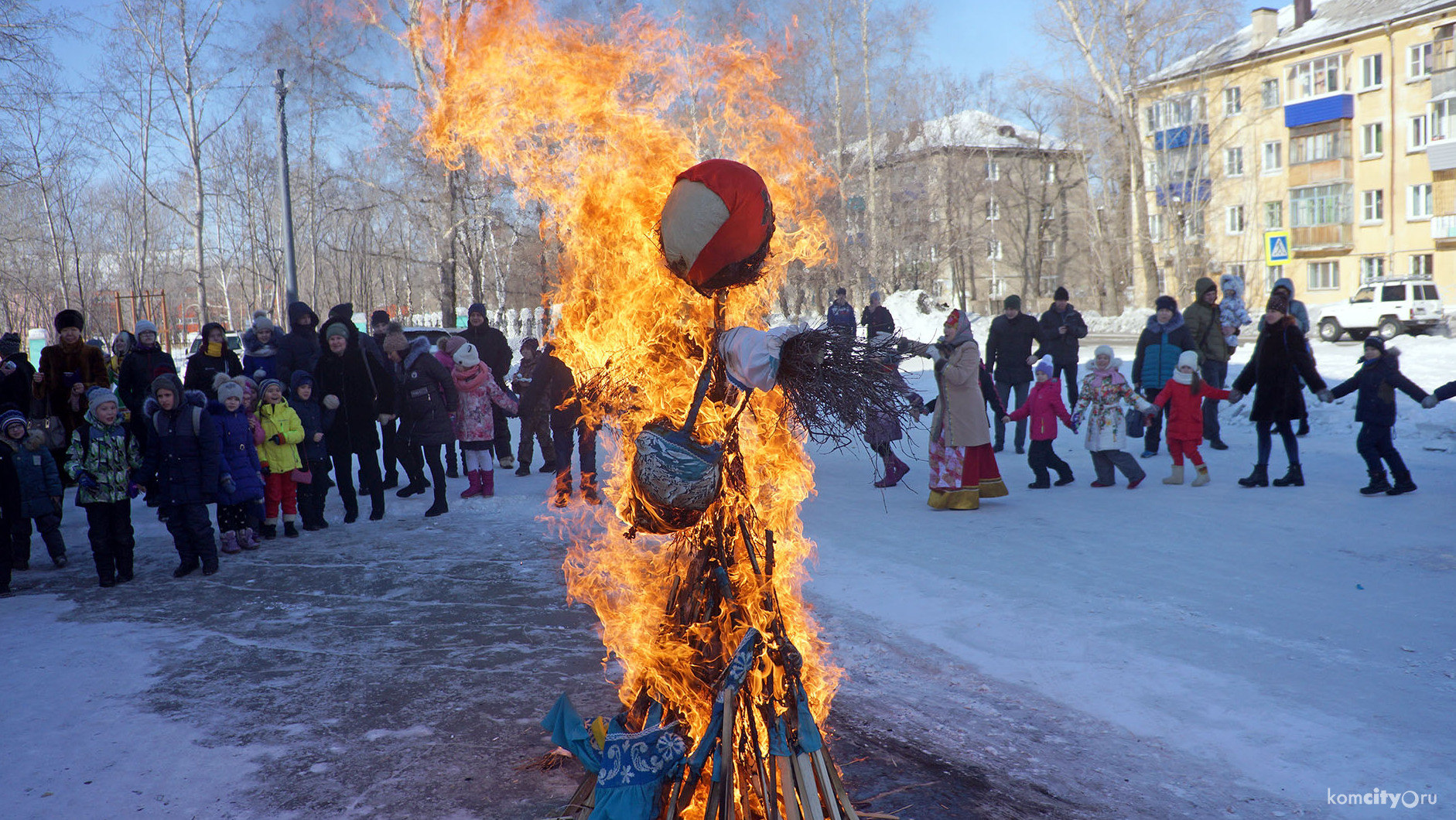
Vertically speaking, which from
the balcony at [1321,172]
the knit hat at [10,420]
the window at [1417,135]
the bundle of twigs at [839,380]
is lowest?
the knit hat at [10,420]

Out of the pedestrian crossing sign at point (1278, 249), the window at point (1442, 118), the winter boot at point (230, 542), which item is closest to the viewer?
the winter boot at point (230, 542)

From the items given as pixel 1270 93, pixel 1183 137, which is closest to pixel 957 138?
pixel 1183 137

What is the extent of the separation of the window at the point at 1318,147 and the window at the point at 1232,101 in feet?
9.19

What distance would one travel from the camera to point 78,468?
6590 millimetres

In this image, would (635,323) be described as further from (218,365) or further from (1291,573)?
(218,365)

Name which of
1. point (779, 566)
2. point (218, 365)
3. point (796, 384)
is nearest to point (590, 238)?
point (796, 384)

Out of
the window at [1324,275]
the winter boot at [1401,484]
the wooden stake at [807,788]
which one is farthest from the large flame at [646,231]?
the window at [1324,275]

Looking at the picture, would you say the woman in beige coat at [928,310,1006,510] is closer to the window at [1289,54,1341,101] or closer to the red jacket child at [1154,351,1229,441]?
the red jacket child at [1154,351,1229,441]

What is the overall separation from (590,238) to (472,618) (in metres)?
3.57

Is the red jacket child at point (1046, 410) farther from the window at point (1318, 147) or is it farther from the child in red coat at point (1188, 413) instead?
the window at point (1318, 147)

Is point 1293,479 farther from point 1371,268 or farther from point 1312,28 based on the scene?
point 1312,28

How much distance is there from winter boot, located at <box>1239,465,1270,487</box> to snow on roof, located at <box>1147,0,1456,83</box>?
3223cm

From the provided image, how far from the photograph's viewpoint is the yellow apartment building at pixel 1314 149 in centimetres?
3831

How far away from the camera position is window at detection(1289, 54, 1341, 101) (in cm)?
4128
